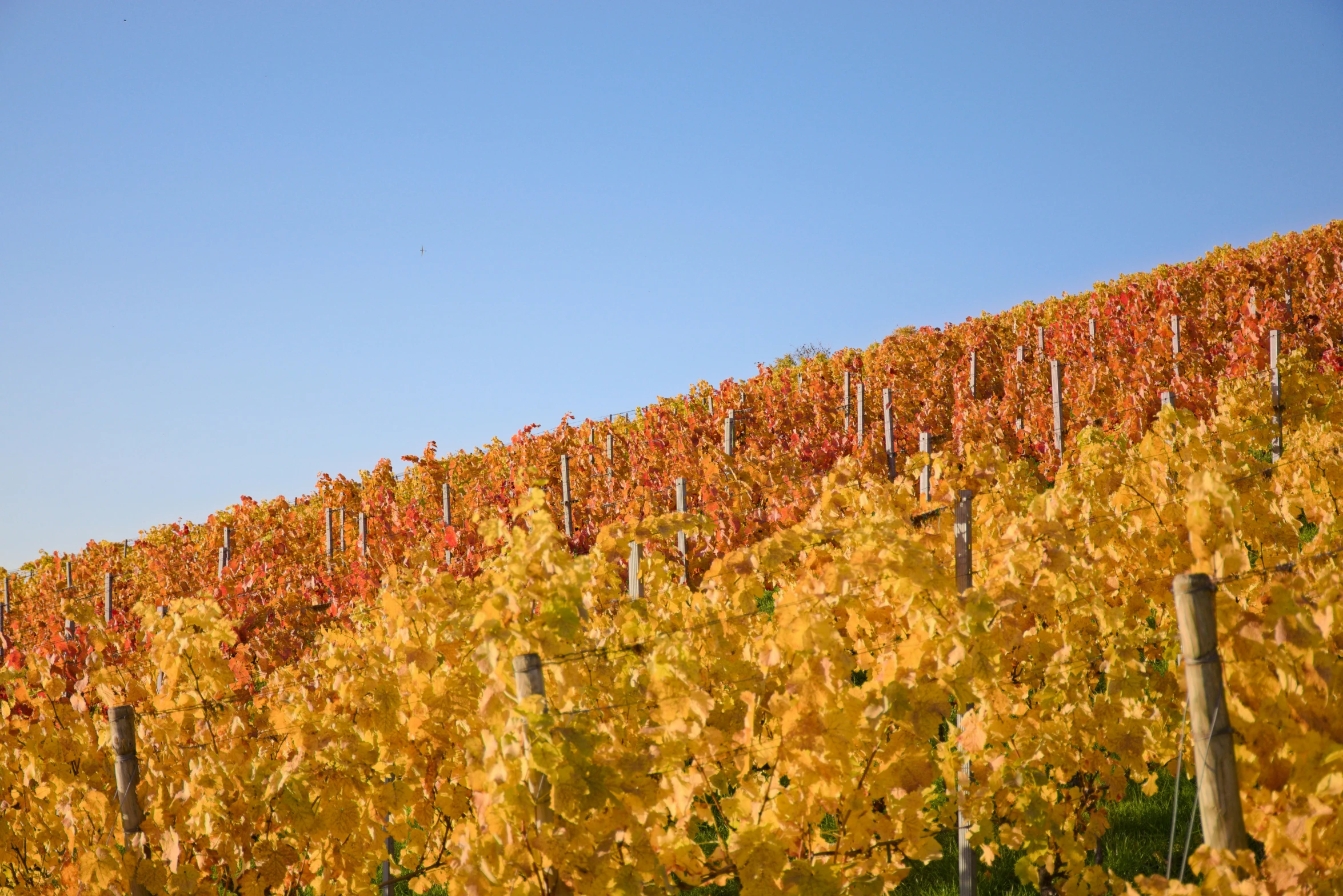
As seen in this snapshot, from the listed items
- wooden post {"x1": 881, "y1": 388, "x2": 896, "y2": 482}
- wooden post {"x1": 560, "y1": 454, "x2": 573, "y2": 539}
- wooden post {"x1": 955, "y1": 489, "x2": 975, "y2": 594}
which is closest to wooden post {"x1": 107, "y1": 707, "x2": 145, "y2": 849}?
wooden post {"x1": 955, "y1": 489, "x2": 975, "y2": 594}

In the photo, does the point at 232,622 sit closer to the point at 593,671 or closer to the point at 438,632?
the point at 438,632

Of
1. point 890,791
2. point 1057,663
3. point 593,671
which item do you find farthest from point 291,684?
point 1057,663

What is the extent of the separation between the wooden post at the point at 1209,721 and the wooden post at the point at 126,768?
388 cm

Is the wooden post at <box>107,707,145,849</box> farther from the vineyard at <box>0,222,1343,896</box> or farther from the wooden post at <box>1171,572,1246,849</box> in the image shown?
the wooden post at <box>1171,572,1246,849</box>

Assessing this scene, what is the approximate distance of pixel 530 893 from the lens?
2727mm

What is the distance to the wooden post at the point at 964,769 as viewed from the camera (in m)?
3.76

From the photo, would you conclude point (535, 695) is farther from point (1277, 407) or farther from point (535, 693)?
point (1277, 407)

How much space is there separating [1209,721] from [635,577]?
3391mm

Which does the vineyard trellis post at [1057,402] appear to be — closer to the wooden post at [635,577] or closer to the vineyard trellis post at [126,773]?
the wooden post at [635,577]

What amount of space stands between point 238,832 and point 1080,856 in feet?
11.4

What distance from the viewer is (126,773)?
3867mm

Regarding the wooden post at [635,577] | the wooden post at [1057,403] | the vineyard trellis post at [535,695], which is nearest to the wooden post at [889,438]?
the wooden post at [1057,403]

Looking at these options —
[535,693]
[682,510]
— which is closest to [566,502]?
[682,510]

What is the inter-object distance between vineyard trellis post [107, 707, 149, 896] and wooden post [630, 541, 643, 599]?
8.00 feet
